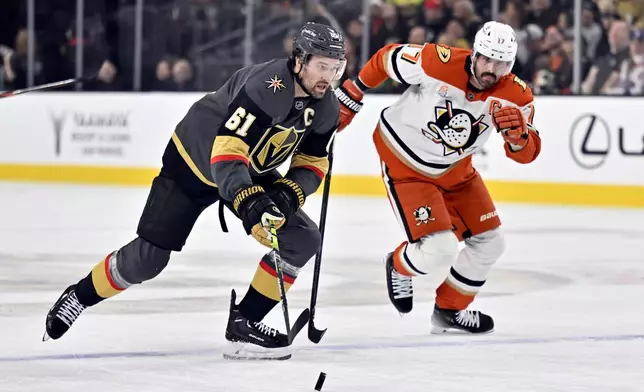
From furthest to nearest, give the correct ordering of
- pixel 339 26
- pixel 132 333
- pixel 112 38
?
pixel 112 38
pixel 339 26
pixel 132 333

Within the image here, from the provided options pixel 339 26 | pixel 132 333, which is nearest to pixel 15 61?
pixel 339 26

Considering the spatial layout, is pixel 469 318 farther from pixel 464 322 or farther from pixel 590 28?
pixel 590 28

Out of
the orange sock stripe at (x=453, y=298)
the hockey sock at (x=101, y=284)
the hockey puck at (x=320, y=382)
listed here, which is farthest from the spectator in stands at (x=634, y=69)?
the hockey puck at (x=320, y=382)

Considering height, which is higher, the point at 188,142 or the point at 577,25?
the point at 188,142

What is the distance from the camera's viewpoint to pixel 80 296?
424 centimetres

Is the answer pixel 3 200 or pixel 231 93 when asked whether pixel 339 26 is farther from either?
pixel 231 93

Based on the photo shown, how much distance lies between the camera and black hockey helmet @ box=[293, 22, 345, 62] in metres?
3.89

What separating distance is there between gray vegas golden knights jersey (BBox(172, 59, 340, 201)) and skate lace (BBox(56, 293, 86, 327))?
1.90ft

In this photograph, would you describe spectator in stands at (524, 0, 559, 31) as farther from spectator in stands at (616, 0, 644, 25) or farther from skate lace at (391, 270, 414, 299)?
skate lace at (391, 270, 414, 299)

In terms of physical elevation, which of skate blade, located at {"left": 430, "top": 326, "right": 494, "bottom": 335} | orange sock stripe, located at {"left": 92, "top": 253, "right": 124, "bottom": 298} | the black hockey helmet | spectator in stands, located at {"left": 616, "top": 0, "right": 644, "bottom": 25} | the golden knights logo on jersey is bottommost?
spectator in stands, located at {"left": 616, "top": 0, "right": 644, "bottom": 25}

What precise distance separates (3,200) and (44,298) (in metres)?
5.20

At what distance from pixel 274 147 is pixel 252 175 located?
0.17 metres

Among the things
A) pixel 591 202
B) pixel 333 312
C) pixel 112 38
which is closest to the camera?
pixel 333 312

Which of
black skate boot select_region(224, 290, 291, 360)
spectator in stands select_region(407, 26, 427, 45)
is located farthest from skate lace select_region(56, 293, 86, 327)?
spectator in stands select_region(407, 26, 427, 45)
